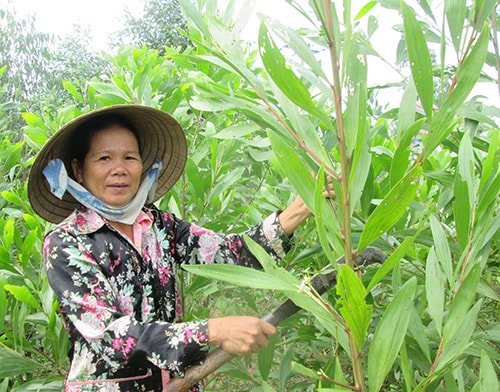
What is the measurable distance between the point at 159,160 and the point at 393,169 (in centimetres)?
84

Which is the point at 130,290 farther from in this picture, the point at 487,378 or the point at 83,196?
the point at 487,378

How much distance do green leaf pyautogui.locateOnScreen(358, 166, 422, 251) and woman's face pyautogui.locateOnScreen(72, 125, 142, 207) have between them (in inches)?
30.6

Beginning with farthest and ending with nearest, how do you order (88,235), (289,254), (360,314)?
(289,254) → (88,235) → (360,314)

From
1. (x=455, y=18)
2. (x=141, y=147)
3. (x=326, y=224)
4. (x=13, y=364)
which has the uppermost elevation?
(x=455, y=18)

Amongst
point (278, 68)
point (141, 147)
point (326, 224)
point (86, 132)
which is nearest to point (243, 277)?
point (326, 224)

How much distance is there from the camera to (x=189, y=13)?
0.90 meters

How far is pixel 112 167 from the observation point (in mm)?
1332

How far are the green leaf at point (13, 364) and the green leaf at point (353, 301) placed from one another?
107 centimetres

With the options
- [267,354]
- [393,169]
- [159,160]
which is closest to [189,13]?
[393,169]

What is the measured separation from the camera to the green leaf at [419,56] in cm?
65

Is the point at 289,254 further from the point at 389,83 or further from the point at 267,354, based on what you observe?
the point at 389,83

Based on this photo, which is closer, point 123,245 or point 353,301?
point 353,301

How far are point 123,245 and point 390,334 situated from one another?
2.62 feet

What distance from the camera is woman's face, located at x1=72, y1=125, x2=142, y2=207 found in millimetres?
1333
